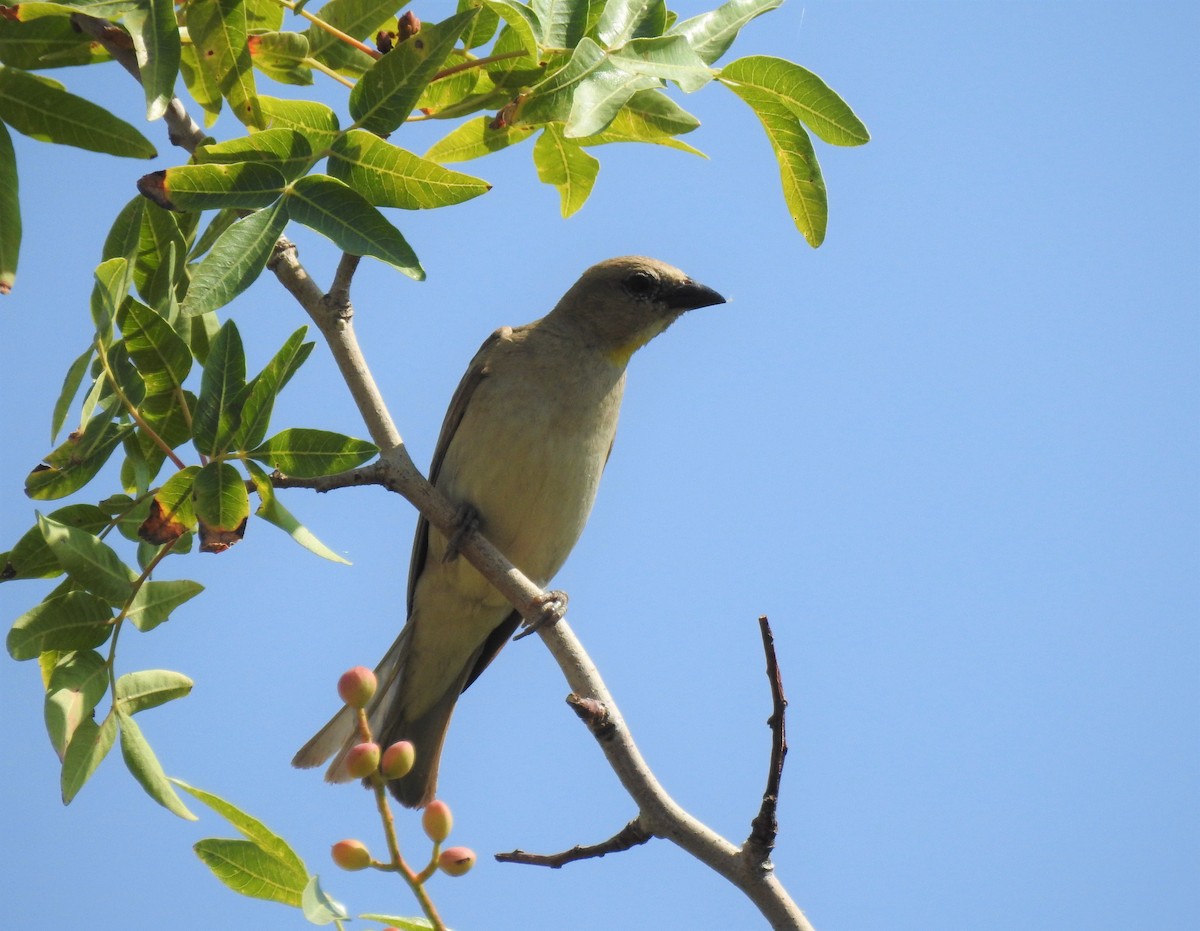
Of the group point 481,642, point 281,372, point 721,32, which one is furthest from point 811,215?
point 481,642

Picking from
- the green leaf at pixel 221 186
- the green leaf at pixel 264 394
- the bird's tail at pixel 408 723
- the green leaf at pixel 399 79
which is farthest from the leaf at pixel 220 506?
the bird's tail at pixel 408 723

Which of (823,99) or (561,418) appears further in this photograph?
(561,418)

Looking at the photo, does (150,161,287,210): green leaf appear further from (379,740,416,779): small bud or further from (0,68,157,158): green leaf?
(379,740,416,779): small bud

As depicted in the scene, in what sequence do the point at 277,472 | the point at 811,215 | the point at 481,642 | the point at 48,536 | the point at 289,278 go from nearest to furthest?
the point at 48,536, the point at 277,472, the point at 811,215, the point at 289,278, the point at 481,642

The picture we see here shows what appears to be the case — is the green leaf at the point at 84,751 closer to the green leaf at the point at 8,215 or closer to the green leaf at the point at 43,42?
the green leaf at the point at 8,215

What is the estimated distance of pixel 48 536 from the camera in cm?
294

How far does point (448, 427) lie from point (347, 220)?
129 inches

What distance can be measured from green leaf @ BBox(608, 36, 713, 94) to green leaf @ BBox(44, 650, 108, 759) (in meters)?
2.05

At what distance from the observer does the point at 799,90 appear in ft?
11.6

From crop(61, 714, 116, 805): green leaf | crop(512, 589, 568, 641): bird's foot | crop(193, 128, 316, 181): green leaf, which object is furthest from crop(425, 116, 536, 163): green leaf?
crop(61, 714, 116, 805): green leaf

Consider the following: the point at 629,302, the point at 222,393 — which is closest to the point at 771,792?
the point at 222,393

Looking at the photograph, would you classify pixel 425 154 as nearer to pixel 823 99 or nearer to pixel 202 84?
pixel 202 84

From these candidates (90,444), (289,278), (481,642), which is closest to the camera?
(90,444)

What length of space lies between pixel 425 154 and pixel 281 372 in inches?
41.6
